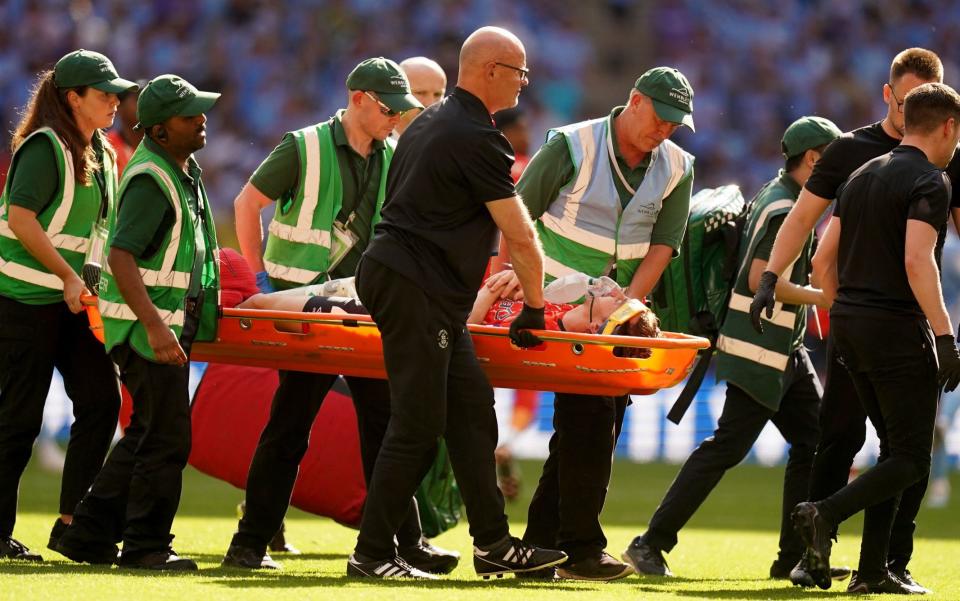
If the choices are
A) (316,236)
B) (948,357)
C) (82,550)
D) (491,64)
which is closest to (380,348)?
(316,236)

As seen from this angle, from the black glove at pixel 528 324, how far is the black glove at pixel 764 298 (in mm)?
1043

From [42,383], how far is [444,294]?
2.03m

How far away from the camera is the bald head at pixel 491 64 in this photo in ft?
20.7

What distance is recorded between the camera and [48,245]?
714cm

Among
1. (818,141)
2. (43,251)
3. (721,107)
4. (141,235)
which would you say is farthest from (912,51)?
(721,107)

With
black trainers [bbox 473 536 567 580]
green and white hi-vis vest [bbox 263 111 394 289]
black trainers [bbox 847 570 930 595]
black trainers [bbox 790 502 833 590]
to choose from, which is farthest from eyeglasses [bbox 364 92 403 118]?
black trainers [bbox 847 570 930 595]

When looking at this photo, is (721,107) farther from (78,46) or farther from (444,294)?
(444,294)

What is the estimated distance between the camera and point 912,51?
718cm

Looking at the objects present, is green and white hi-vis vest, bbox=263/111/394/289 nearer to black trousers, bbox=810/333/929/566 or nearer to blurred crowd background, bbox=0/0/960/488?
black trousers, bbox=810/333/929/566

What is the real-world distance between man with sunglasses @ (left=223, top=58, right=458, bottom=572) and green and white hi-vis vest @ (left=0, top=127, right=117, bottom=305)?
67 cm

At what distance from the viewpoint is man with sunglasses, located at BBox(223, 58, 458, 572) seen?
7.27m

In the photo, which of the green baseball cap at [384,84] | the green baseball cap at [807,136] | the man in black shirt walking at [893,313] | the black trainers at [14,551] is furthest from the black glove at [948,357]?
the black trainers at [14,551]

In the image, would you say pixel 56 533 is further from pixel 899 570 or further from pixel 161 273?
pixel 899 570

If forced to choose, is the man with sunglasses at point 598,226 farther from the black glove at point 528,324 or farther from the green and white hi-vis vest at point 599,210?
the black glove at point 528,324
